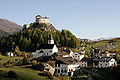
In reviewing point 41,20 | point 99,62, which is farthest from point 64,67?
point 41,20

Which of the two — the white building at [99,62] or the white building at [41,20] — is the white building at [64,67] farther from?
the white building at [41,20]

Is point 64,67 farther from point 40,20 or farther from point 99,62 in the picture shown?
point 40,20

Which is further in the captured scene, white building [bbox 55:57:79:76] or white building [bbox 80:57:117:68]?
white building [bbox 80:57:117:68]

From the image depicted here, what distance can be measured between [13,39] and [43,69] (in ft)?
282

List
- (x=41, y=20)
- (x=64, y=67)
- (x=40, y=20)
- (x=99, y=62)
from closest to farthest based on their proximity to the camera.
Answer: (x=64, y=67) < (x=99, y=62) < (x=40, y=20) < (x=41, y=20)

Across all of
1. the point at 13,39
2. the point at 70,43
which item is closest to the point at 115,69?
the point at 70,43

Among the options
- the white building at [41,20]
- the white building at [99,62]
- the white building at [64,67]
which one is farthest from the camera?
the white building at [41,20]

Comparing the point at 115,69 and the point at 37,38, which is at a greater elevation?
the point at 37,38

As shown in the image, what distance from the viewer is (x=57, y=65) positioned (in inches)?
2940

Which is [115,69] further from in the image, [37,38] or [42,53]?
[37,38]

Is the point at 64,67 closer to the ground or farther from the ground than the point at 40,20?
closer to the ground

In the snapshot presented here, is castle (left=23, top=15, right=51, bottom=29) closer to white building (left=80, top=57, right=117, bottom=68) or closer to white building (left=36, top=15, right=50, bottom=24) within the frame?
white building (left=36, top=15, right=50, bottom=24)

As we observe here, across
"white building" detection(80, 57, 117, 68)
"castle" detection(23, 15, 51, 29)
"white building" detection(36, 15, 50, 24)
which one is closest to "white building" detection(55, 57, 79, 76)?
"white building" detection(80, 57, 117, 68)

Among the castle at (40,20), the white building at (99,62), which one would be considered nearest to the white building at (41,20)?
the castle at (40,20)
